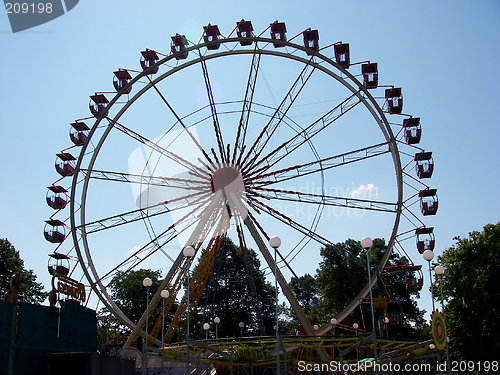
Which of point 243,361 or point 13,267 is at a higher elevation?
point 13,267

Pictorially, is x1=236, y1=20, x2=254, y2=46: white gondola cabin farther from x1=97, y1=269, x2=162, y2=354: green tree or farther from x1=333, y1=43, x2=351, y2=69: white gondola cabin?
x1=97, y1=269, x2=162, y2=354: green tree

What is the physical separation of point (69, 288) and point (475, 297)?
26.4 meters

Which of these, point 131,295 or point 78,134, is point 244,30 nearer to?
point 78,134

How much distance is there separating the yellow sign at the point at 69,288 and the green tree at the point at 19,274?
77.1 ft

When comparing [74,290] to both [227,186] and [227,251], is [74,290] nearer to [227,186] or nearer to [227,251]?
[227,186]

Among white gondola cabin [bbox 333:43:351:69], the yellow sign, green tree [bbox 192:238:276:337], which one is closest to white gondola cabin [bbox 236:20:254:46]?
white gondola cabin [bbox 333:43:351:69]

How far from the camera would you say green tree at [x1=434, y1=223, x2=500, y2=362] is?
3244 centimetres

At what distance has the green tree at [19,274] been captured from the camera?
4022cm

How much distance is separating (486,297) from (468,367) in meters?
4.72

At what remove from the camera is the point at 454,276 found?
35031 mm

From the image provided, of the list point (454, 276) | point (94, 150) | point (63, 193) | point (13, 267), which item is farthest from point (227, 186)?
point (13, 267)

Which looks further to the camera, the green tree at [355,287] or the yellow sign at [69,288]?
the green tree at [355,287]

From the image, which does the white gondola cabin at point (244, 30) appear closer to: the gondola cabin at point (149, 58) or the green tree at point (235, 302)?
the gondola cabin at point (149, 58)

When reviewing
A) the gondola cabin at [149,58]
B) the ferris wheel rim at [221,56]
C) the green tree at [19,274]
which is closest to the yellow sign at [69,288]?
the ferris wheel rim at [221,56]
